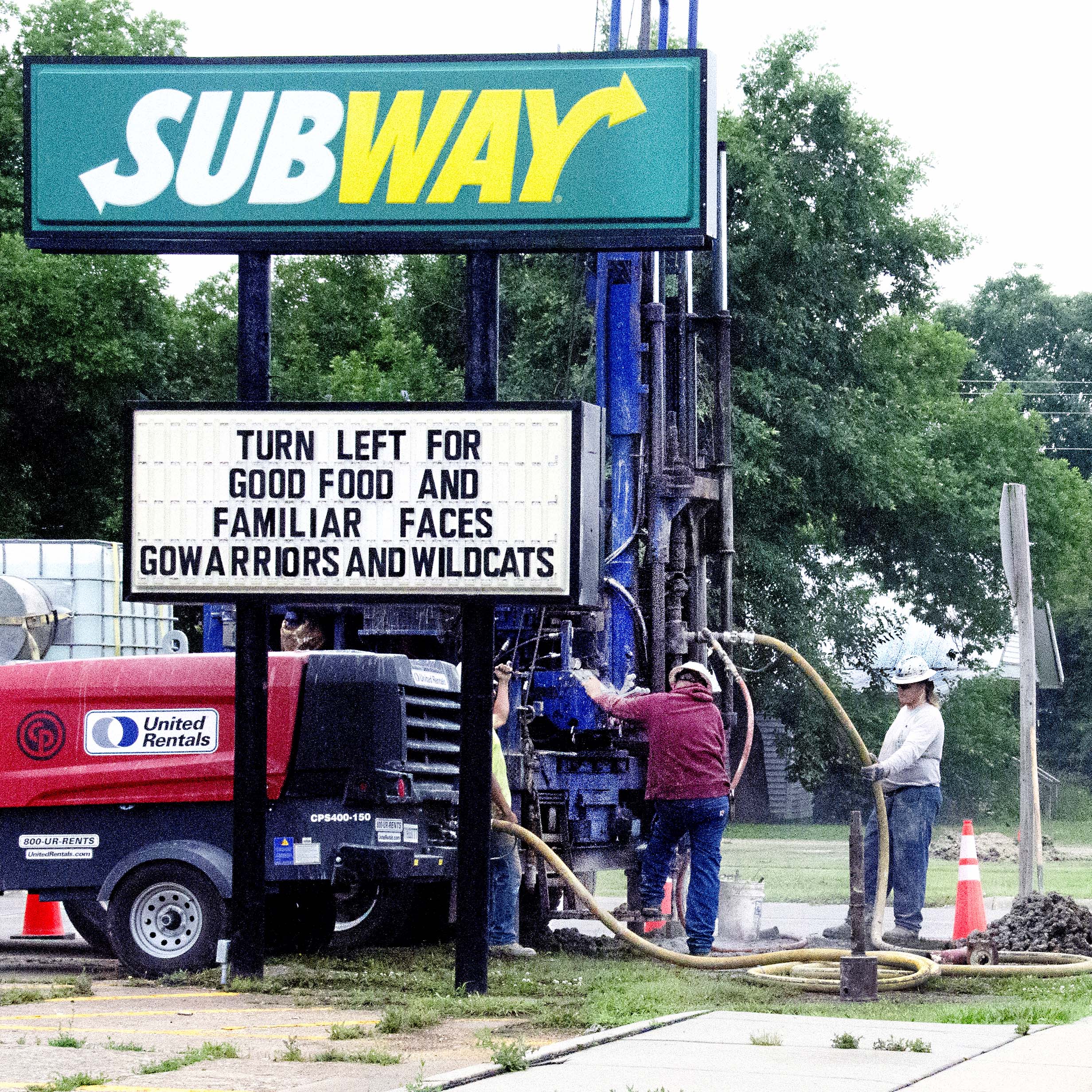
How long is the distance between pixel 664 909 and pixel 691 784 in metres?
2.42

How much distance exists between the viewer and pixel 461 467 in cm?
1050

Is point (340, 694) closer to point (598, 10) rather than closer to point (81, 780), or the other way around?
point (81, 780)

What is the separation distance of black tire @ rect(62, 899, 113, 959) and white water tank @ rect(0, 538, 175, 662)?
4.68 meters

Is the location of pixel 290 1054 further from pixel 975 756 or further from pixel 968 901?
pixel 975 756

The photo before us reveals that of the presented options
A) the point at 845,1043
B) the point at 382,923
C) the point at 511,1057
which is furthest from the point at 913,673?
the point at 511,1057

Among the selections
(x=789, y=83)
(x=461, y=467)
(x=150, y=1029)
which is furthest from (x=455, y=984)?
(x=789, y=83)

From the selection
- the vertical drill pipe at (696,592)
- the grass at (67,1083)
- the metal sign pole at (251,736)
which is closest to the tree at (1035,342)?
the vertical drill pipe at (696,592)

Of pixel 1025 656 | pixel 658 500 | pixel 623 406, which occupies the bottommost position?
pixel 1025 656

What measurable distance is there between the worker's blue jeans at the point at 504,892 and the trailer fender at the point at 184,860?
5.79ft

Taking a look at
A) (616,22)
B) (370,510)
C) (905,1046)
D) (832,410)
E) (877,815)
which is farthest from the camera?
(832,410)

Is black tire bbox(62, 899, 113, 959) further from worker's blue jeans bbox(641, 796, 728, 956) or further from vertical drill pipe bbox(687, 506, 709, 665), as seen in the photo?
vertical drill pipe bbox(687, 506, 709, 665)

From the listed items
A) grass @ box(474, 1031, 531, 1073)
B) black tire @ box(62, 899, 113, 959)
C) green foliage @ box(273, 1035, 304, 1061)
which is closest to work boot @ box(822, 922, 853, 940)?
black tire @ box(62, 899, 113, 959)

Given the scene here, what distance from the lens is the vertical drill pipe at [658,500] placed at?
48.7 feet

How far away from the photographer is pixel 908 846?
1346 centimetres
